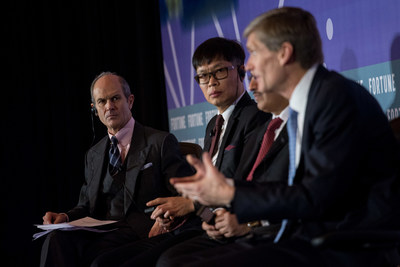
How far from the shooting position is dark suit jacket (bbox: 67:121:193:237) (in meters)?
3.04

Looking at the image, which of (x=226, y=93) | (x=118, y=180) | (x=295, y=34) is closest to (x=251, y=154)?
(x=226, y=93)

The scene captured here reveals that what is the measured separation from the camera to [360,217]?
1.68 metres

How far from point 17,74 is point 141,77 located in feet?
3.93

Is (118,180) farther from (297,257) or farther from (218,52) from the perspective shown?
(297,257)

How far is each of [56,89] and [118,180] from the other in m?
2.23

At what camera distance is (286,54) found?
1799mm

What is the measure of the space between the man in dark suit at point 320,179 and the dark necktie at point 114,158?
1.51 meters

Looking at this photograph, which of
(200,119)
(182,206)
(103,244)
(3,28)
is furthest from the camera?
(3,28)

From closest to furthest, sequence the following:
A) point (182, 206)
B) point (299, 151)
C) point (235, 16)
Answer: point (299, 151) < point (182, 206) < point (235, 16)

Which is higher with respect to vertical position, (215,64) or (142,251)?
(215,64)

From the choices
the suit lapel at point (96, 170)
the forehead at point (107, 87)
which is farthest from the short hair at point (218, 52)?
the suit lapel at point (96, 170)

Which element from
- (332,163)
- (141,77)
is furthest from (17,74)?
(332,163)

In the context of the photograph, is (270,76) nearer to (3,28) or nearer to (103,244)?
(103,244)

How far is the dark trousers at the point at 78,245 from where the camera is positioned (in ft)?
9.35
